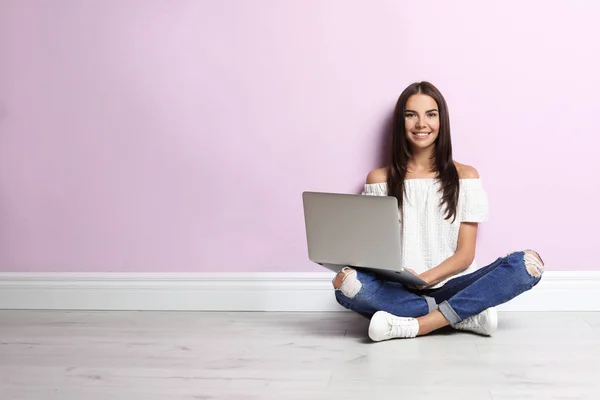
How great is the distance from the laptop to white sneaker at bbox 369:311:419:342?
12cm

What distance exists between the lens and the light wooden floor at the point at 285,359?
6.09 ft

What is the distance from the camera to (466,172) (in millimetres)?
2637

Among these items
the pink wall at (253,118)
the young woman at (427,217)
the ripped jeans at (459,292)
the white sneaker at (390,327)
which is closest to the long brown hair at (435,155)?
the young woman at (427,217)

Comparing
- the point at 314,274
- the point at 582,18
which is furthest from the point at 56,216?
the point at 582,18

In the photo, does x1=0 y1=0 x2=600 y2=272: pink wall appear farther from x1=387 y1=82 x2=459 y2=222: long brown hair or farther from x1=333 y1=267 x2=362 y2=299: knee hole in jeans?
x1=333 y1=267 x2=362 y2=299: knee hole in jeans

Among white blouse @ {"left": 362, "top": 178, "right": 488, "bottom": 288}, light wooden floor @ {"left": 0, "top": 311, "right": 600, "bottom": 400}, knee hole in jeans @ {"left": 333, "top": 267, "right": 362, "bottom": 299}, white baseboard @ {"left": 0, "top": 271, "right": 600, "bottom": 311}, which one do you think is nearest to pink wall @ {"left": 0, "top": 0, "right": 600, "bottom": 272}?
white baseboard @ {"left": 0, "top": 271, "right": 600, "bottom": 311}

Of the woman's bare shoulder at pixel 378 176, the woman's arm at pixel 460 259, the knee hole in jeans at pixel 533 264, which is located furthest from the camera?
the woman's bare shoulder at pixel 378 176

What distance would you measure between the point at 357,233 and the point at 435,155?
1.65ft

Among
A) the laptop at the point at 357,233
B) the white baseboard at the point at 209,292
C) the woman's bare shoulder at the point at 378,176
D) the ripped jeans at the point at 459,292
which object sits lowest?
the white baseboard at the point at 209,292

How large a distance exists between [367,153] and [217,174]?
0.54 metres

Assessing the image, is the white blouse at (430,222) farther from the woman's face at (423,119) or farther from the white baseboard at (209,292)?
the white baseboard at (209,292)

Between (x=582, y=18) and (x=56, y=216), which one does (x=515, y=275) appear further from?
(x=56, y=216)

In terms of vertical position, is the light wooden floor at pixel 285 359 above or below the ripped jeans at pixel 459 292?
below

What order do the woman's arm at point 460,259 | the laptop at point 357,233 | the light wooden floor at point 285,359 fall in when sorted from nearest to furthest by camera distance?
1. the light wooden floor at point 285,359
2. the laptop at point 357,233
3. the woman's arm at point 460,259
